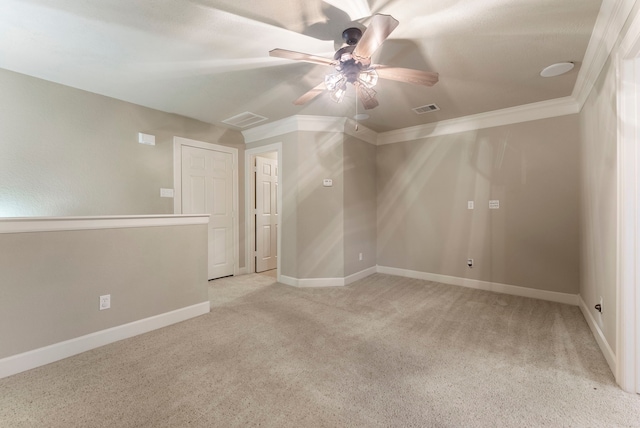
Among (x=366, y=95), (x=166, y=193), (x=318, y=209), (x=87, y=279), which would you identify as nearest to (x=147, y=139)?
(x=166, y=193)

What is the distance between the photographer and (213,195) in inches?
176

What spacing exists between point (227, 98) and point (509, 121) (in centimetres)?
372

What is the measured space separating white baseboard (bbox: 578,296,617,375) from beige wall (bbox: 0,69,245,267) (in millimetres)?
4853

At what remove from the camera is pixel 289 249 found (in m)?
4.19

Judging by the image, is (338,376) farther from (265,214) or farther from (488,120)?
(488,120)

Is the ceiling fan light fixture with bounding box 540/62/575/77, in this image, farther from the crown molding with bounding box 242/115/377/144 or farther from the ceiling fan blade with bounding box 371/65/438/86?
the crown molding with bounding box 242/115/377/144

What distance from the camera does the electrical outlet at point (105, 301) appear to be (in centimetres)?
233

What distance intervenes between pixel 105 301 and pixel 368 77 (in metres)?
2.89

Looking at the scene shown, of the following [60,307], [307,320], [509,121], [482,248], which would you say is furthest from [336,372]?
[509,121]

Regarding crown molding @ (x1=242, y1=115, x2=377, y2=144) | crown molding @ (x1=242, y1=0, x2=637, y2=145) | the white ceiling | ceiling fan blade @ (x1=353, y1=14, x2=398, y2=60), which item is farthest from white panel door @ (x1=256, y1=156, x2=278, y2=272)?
ceiling fan blade @ (x1=353, y1=14, x2=398, y2=60)

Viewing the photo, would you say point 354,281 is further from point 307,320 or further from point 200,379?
point 200,379

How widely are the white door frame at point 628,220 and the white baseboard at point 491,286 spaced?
72.0 inches

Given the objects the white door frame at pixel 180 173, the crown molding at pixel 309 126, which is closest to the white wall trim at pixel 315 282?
the white door frame at pixel 180 173

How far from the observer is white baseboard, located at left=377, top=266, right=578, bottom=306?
11.0 feet
